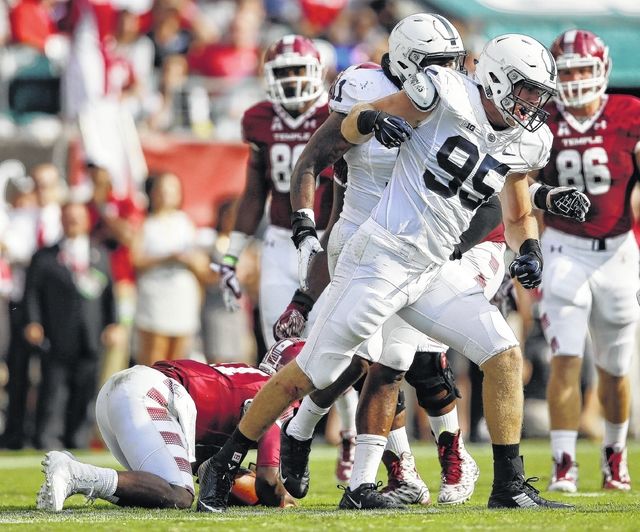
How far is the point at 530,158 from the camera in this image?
5156 millimetres

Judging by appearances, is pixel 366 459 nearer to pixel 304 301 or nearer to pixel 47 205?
pixel 304 301

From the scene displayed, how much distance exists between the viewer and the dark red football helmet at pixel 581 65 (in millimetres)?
7250

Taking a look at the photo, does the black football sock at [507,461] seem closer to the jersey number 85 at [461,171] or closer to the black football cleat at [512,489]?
the black football cleat at [512,489]

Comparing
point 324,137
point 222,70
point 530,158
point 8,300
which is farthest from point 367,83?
point 222,70

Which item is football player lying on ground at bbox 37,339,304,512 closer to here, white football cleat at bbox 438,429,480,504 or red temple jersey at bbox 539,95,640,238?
white football cleat at bbox 438,429,480,504

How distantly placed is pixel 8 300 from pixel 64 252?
23.1 inches

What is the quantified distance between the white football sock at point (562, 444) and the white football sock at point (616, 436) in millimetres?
173

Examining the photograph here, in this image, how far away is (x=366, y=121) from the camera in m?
5.03

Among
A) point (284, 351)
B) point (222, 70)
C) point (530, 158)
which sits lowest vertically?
point (284, 351)

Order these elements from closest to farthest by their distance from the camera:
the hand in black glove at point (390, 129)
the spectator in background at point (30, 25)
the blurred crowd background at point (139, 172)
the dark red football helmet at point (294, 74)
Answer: the hand in black glove at point (390, 129) → the dark red football helmet at point (294, 74) → the blurred crowd background at point (139, 172) → the spectator in background at point (30, 25)

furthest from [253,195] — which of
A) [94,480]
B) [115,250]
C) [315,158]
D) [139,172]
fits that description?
[139,172]

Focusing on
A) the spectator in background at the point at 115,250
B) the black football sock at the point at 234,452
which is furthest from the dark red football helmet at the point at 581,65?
the spectator in background at the point at 115,250

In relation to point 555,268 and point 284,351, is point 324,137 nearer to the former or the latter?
point 284,351

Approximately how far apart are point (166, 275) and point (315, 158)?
483cm
